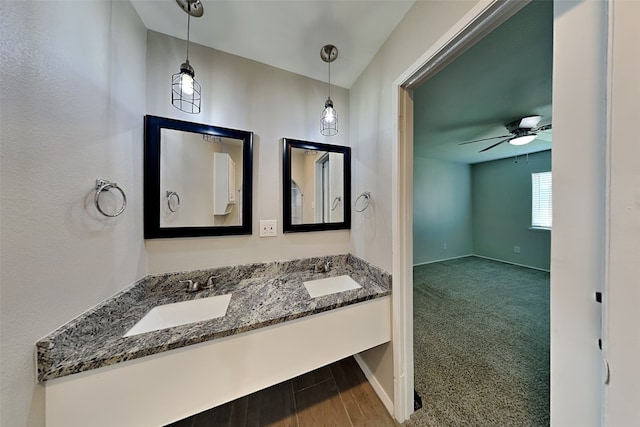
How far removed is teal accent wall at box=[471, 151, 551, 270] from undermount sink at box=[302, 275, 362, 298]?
4.61 m

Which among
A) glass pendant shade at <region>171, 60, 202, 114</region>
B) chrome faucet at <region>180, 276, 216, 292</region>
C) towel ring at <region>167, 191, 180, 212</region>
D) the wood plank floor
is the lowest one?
the wood plank floor

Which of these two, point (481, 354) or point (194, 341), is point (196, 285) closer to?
point (194, 341)

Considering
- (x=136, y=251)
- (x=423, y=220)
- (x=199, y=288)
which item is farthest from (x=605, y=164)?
(x=423, y=220)

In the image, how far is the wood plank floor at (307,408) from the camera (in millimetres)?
1160

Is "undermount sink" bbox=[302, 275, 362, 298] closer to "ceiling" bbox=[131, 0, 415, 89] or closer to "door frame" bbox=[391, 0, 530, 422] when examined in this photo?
"door frame" bbox=[391, 0, 530, 422]

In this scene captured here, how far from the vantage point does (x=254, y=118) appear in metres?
1.44

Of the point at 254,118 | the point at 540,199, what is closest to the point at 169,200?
the point at 254,118

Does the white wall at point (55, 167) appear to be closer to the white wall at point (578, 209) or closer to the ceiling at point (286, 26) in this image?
the ceiling at point (286, 26)

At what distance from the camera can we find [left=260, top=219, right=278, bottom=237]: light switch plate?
147 centimetres

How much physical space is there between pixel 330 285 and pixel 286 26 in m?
1.71

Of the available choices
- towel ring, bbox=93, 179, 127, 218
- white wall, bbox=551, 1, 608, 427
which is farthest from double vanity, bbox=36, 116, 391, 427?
white wall, bbox=551, 1, 608, 427

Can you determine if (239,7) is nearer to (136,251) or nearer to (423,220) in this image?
(136,251)

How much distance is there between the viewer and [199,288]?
1.27 metres

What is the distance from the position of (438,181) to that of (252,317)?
4641mm
